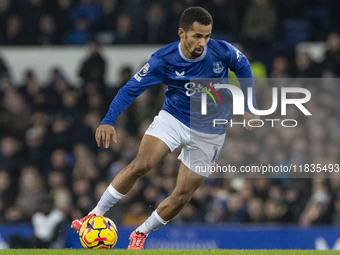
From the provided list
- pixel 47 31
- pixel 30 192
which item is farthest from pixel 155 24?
pixel 30 192

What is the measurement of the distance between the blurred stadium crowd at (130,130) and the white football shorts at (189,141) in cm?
431

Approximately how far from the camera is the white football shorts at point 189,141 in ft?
27.6

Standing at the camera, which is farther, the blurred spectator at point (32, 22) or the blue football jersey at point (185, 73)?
the blurred spectator at point (32, 22)

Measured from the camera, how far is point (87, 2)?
1669cm

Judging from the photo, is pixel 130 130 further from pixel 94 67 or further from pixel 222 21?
pixel 222 21

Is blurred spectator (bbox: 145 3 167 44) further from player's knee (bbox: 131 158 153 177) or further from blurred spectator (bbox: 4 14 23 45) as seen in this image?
player's knee (bbox: 131 158 153 177)

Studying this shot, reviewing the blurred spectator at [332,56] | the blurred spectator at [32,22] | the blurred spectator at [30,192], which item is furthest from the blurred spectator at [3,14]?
the blurred spectator at [332,56]

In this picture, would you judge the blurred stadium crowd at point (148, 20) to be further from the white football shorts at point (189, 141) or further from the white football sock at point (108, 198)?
the white football sock at point (108, 198)

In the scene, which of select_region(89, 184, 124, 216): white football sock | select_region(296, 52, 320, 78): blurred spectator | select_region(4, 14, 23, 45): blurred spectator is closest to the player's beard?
select_region(89, 184, 124, 216): white football sock

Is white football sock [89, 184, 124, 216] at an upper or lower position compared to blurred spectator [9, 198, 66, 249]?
upper

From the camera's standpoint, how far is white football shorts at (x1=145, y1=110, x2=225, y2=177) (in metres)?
8.41

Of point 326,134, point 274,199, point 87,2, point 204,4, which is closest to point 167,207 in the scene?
point 274,199

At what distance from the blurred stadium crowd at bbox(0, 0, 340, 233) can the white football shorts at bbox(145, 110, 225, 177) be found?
4312 millimetres

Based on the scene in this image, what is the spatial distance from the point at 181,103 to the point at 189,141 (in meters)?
0.41
